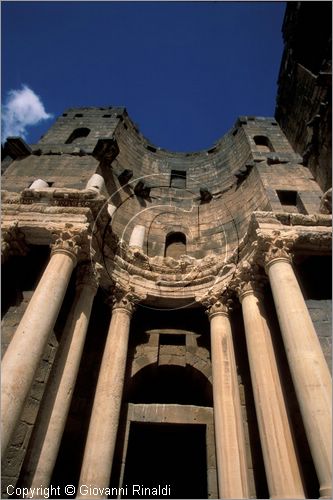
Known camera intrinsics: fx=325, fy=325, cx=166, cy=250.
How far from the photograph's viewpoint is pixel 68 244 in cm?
873

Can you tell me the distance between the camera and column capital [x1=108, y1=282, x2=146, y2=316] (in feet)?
33.4

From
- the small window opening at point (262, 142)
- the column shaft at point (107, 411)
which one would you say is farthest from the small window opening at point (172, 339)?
the small window opening at point (262, 142)

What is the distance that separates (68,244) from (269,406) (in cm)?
629

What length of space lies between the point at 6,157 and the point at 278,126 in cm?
1584

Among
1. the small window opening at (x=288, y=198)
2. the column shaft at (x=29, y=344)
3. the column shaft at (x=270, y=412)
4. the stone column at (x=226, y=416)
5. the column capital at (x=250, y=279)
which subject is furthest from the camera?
the small window opening at (x=288, y=198)

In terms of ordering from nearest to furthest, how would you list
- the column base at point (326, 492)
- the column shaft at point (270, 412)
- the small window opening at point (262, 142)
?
the column base at point (326, 492) → the column shaft at point (270, 412) → the small window opening at point (262, 142)

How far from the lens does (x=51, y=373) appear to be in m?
7.84

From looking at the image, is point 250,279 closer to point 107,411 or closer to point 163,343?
point 163,343

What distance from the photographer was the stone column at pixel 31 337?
231 inches

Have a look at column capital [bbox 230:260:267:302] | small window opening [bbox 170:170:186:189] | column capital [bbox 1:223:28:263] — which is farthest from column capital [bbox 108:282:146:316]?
small window opening [bbox 170:170:186:189]

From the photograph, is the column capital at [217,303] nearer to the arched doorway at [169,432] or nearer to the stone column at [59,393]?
the arched doorway at [169,432]

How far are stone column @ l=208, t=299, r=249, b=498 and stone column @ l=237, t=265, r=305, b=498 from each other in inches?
30.0

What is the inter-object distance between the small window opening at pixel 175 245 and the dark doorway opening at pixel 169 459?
655 centimetres

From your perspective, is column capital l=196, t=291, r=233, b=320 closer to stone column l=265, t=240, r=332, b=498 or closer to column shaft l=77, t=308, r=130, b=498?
stone column l=265, t=240, r=332, b=498
